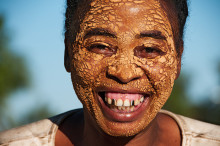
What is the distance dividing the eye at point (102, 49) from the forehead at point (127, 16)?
130mm

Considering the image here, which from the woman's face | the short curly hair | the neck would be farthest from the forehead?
the neck

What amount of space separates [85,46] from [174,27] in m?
0.72

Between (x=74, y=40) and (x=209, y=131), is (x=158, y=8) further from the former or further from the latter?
(x=209, y=131)

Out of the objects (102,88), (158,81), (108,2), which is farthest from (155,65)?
(108,2)

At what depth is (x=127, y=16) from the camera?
2.00m

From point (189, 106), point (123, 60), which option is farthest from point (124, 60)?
→ point (189, 106)

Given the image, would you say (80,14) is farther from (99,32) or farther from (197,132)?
(197,132)

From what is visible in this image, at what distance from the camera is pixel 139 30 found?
1988 mm

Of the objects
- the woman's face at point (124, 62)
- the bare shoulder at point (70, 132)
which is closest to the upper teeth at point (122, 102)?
the woman's face at point (124, 62)

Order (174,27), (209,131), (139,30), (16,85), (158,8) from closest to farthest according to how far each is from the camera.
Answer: (139,30), (158,8), (174,27), (209,131), (16,85)

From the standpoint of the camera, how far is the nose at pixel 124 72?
76.7 inches

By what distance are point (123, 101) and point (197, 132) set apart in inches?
34.6

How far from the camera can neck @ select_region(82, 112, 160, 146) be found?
7.66ft

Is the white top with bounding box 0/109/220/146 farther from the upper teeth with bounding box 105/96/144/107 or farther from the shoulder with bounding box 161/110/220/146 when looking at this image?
the upper teeth with bounding box 105/96/144/107
